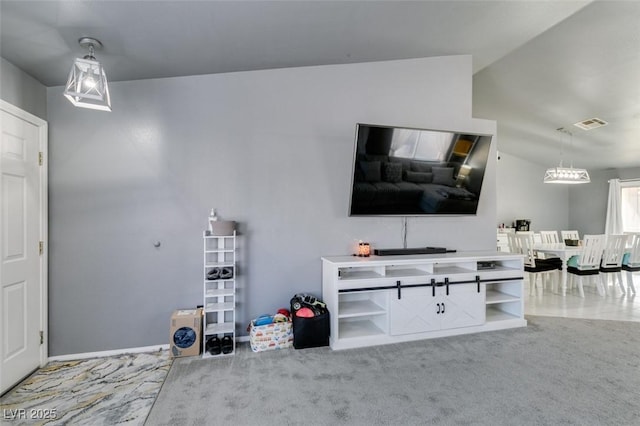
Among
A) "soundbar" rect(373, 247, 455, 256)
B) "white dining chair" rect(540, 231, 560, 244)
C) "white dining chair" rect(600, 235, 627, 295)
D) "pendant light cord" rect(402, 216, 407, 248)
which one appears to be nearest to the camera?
"soundbar" rect(373, 247, 455, 256)

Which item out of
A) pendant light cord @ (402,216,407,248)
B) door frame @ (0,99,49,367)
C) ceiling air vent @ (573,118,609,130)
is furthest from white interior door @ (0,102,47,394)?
ceiling air vent @ (573,118,609,130)

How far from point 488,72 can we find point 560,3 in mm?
1366

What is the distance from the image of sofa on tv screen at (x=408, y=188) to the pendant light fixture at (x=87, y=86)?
2.11m

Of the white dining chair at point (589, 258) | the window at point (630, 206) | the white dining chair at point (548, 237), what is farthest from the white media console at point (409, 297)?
the window at point (630, 206)

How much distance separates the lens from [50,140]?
2.68 metres

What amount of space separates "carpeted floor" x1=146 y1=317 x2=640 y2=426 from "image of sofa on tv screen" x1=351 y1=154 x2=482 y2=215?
4.51 ft

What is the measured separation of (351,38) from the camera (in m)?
2.79

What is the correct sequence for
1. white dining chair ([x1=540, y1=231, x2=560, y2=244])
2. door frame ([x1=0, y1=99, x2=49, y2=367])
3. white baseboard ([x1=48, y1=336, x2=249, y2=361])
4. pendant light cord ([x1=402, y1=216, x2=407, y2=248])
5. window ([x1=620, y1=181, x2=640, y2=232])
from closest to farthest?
door frame ([x1=0, y1=99, x2=49, y2=367]) < white baseboard ([x1=48, y1=336, x2=249, y2=361]) < pendant light cord ([x1=402, y1=216, x2=407, y2=248]) < white dining chair ([x1=540, y1=231, x2=560, y2=244]) < window ([x1=620, y1=181, x2=640, y2=232])

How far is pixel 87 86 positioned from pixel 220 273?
171cm

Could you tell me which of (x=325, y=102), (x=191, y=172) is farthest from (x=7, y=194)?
(x=325, y=102)

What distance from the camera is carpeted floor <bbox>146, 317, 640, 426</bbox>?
185 centimetres

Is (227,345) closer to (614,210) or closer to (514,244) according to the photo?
(514,244)

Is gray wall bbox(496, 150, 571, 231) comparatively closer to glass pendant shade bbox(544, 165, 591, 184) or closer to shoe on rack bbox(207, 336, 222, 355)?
glass pendant shade bbox(544, 165, 591, 184)

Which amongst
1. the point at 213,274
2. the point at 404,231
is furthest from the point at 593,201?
the point at 213,274
